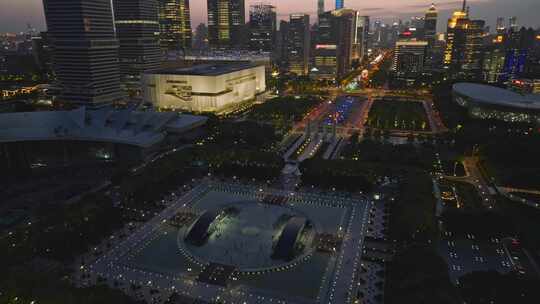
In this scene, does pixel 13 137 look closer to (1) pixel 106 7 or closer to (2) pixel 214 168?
(2) pixel 214 168

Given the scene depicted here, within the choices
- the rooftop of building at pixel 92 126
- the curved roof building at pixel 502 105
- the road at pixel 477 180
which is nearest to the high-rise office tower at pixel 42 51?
the rooftop of building at pixel 92 126

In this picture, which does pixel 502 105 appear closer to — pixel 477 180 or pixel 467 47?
pixel 477 180

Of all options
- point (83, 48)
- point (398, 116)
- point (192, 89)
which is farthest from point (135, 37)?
point (398, 116)

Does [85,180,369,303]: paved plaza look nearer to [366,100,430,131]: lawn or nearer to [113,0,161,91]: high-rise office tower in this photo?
[366,100,430,131]: lawn

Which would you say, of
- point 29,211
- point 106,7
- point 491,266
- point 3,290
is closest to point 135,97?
point 106,7

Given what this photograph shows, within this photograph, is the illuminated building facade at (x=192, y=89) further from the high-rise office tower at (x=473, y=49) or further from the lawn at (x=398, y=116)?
the high-rise office tower at (x=473, y=49)

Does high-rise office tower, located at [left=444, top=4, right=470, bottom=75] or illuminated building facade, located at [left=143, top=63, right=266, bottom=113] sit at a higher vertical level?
high-rise office tower, located at [left=444, top=4, right=470, bottom=75]

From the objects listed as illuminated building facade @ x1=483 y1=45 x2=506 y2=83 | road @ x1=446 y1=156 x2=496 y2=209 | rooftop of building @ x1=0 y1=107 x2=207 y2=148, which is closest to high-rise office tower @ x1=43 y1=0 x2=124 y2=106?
rooftop of building @ x1=0 y1=107 x2=207 y2=148
